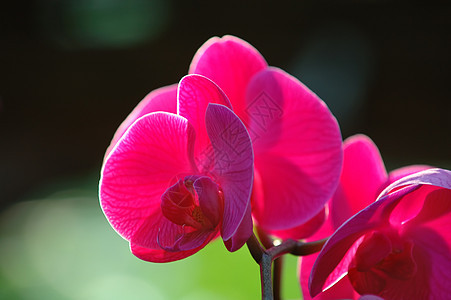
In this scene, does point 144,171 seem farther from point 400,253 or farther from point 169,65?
point 169,65

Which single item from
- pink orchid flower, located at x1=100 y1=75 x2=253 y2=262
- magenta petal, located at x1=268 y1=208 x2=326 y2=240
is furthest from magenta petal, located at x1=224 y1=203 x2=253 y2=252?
magenta petal, located at x1=268 y1=208 x2=326 y2=240

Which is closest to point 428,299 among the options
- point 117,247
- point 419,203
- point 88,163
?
point 419,203

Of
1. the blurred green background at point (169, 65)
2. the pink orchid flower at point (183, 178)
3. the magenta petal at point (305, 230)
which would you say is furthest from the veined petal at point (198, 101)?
the blurred green background at point (169, 65)

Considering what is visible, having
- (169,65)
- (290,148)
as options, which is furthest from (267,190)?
(169,65)

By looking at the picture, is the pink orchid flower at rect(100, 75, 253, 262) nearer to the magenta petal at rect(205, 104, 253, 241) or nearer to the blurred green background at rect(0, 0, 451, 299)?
the magenta petal at rect(205, 104, 253, 241)

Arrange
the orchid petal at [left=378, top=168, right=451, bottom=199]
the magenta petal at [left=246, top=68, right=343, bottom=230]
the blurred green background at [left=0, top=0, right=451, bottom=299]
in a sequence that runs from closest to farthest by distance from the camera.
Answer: the orchid petal at [left=378, top=168, right=451, bottom=199]
the magenta petal at [left=246, top=68, right=343, bottom=230]
the blurred green background at [left=0, top=0, right=451, bottom=299]

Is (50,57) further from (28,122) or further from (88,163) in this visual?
(88,163)

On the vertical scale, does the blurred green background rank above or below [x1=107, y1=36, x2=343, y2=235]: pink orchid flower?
below
